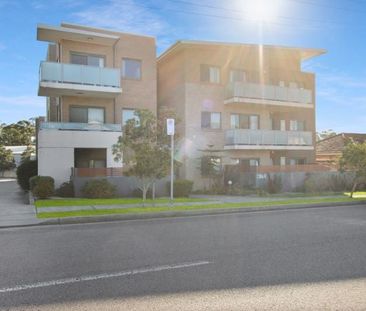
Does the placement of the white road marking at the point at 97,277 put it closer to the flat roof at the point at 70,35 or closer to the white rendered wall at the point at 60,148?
the white rendered wall at the point at 60,148

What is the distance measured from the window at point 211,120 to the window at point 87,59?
733cm

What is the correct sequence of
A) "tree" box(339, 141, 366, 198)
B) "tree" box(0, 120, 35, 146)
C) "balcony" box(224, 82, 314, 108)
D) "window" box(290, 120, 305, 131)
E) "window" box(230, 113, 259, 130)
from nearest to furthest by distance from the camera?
"tree" box(339, 141, 366, 198) → "balcony" box(224, 82, 314, 108) → "window" box(230, 113, 259, 130) → "window" box(290, 120, 305, 131) → "tree" box(0, 120, 35, 146)

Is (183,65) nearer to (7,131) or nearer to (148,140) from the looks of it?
(148,140)

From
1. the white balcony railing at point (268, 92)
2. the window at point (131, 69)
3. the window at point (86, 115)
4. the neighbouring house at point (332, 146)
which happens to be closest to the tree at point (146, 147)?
the window at point (86, 115)

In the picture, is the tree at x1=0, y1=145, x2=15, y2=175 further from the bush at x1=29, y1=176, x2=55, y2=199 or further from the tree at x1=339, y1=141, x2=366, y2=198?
the tree at x1=339, y1=141, x2=366, y2=198

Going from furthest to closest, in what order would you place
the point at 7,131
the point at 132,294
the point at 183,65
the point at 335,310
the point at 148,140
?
the point at 7,131
the point at 183,65
the point at 148,140
the point at 132,294
the point at 335,310

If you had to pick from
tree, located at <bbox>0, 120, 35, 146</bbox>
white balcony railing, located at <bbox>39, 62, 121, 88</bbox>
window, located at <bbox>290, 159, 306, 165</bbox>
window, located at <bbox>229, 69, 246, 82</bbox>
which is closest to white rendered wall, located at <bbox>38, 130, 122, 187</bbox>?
white balcony railing, located at <bbox>39, 62, 121, 88</bbox>

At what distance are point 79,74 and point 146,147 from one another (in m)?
9.20

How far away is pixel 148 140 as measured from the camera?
14.3 m

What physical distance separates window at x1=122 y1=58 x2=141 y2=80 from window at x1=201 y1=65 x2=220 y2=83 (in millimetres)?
4420

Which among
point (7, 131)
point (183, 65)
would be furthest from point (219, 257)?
point (7, 131)

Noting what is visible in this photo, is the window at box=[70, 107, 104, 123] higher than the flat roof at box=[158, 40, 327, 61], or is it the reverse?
the flat roof at box=[158, 40, 327, 61]

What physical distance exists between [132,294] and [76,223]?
664cm

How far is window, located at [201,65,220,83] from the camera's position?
85.7 feet
